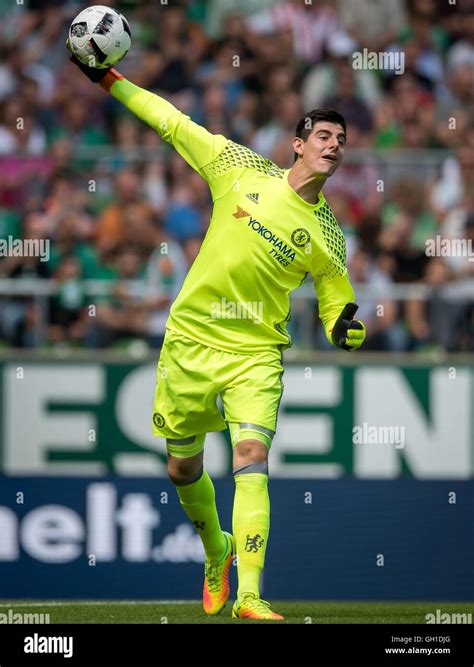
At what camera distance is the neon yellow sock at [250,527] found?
7887mm

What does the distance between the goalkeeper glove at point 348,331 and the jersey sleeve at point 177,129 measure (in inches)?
45.9

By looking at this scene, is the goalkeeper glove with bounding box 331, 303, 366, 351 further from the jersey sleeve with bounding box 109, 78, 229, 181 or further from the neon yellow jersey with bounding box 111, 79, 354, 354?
the jersey sleeve with bounding box 109, 78, 229, 181

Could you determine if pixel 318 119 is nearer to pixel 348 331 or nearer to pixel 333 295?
pixel 333 295

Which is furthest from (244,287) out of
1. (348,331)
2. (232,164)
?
(232,164)

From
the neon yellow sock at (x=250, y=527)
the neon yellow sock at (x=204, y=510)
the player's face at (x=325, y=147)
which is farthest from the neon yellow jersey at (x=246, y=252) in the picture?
the neon yellow sock at (x=204, y=510)

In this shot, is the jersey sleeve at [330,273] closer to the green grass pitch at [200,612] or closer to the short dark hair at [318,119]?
the short dark hair at [318,119]

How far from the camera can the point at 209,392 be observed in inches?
328

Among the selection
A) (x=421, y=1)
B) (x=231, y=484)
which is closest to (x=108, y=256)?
(x=231, y=484)

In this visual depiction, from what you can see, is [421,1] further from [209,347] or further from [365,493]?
[209,347]

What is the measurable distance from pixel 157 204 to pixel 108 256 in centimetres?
99

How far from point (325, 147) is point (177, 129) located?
912 mm

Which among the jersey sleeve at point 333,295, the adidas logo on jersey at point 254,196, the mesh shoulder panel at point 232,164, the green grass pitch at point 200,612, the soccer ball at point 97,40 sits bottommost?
the green grass pitch at point 200,612

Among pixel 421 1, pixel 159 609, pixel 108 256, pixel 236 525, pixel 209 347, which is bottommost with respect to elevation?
pixel 159 609

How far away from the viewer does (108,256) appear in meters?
13.0
